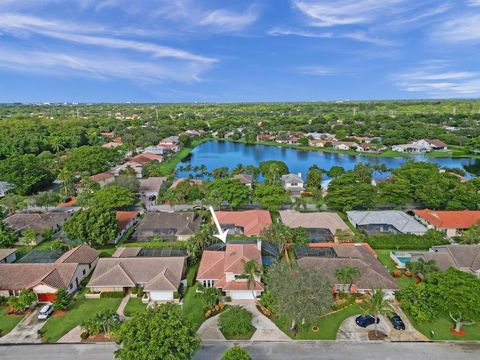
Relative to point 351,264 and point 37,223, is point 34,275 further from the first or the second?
point 351,264

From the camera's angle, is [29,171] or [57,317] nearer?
[57,317]

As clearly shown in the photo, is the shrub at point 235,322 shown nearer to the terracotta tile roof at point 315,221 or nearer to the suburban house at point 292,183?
the terracotta tile roof at point 315,221

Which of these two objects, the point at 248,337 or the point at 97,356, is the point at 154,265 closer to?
the point at 97,356

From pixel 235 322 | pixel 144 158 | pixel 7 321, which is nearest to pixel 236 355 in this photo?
pixel 235 322

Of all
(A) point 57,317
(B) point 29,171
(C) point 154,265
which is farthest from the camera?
(B) point 29,171

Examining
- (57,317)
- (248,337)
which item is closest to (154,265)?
(57,317)

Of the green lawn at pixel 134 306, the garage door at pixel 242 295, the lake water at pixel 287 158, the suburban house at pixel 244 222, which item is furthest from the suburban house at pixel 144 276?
the lake water at pixel 287 158
